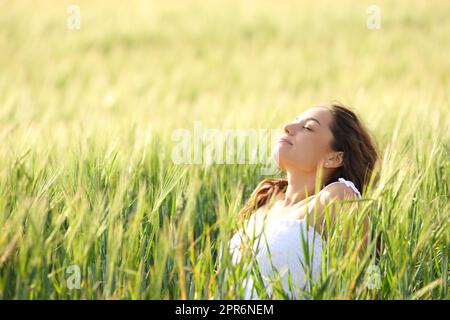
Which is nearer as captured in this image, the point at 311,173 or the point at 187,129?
the point at 311,173

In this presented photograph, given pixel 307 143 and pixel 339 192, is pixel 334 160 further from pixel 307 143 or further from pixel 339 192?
pixel 339 192

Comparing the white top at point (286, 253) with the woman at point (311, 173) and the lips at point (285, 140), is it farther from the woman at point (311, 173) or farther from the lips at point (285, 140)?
the lips at point (285, 140)

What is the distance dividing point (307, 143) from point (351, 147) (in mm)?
138

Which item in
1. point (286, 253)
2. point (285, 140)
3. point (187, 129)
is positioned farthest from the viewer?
point (187, 129)

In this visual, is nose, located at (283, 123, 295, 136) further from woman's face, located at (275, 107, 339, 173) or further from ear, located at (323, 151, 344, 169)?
ear, located at (323, 151, 344, 169)

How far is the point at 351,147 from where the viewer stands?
205 cm

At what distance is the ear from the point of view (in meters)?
2.03

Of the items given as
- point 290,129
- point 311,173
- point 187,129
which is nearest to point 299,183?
point 311,173

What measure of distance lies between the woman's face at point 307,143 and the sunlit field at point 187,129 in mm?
156

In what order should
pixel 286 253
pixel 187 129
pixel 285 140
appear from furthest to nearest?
pixel 187 129
pixel 285 140
pixel 286 253

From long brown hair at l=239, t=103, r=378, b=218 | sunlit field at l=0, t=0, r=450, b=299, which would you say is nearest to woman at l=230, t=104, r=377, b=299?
long brown hair at l=239, t=103, r=378, b=218

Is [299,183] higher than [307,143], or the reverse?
[307,143]

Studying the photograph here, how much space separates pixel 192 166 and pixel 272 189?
24 centimetres

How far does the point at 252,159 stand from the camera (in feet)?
7.98
